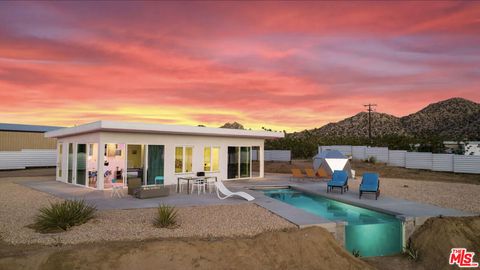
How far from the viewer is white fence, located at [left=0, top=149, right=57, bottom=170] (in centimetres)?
2708

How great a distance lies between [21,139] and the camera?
31578mm

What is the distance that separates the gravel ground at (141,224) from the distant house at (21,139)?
2386 cm

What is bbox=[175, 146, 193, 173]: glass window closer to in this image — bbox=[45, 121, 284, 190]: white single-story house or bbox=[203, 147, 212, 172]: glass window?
bbox=[45, 121, 284, 190]: white single-story house

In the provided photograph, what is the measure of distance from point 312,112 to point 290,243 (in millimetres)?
27334

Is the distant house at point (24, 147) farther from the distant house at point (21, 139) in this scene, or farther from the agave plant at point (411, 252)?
the agave plant at point (411, 252)

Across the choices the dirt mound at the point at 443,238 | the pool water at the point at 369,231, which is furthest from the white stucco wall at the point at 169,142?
the dirt mound at the point at 443,238

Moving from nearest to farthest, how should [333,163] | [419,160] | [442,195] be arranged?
[442,195]
[333,163]
[419,160]

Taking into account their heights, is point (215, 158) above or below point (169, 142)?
below

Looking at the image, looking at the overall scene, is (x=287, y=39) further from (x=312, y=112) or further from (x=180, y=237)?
(x=312, y=112)

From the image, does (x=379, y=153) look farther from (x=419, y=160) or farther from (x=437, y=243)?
(x=437, y=243)

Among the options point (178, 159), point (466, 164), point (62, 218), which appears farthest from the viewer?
point (466, 164)

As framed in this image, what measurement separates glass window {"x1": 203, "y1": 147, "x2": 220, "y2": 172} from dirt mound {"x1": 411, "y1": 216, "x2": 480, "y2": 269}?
10.8 meters

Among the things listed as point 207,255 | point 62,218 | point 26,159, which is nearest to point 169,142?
point 62,218

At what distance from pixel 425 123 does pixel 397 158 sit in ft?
186
